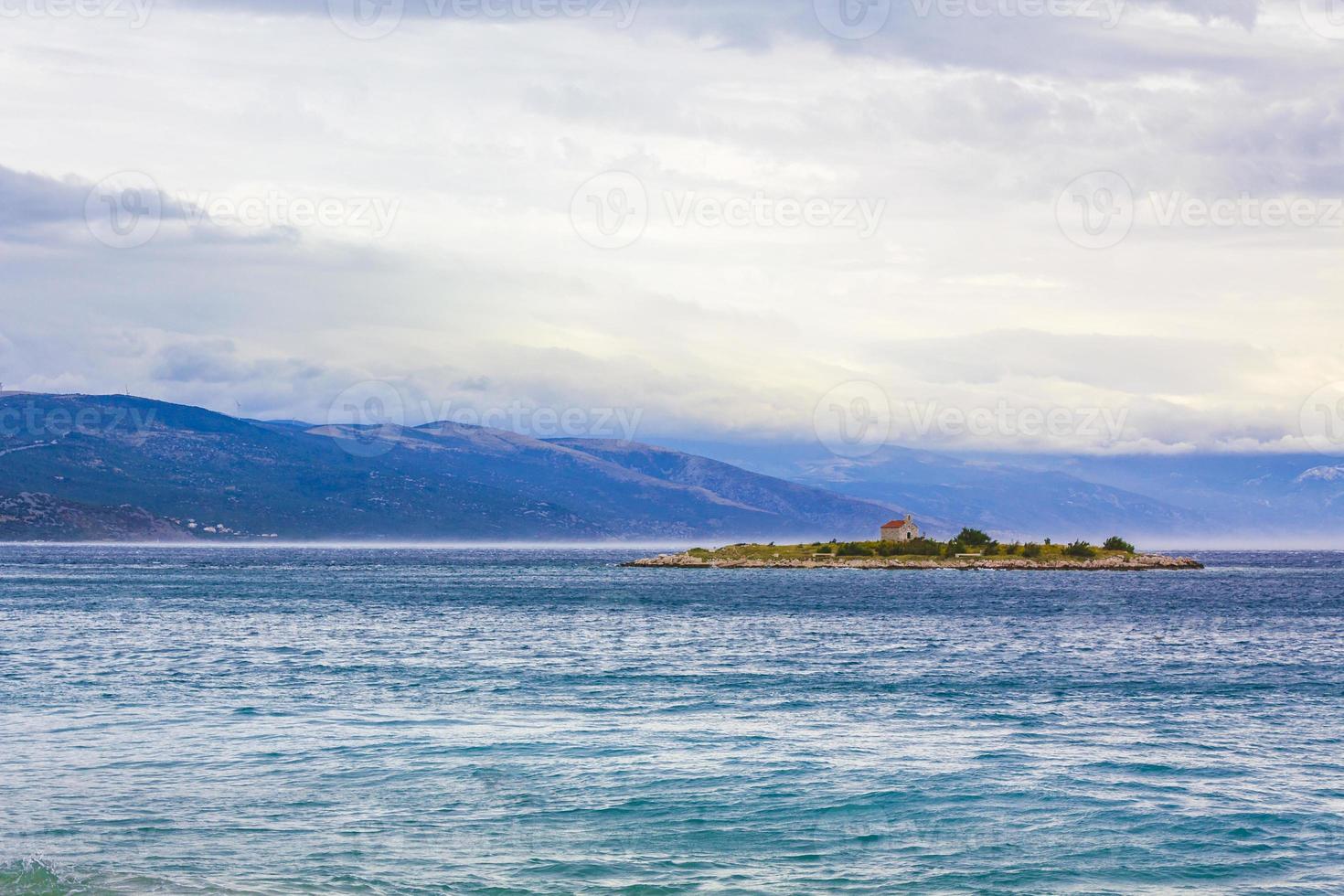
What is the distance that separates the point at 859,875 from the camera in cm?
2539

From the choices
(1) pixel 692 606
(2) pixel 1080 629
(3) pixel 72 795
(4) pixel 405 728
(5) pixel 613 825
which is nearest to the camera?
(5) pixel 613 825

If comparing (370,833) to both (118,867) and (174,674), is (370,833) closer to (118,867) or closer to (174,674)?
(118,867)

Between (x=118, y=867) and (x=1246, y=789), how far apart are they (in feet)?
88.3

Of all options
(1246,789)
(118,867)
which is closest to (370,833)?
(118,867)

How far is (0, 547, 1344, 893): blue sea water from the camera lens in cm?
2577

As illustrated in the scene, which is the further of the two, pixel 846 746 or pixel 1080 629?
pixel 1080 629

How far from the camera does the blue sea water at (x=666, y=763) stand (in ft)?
84.5

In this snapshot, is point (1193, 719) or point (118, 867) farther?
point (1193, 719)

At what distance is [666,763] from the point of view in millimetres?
35781

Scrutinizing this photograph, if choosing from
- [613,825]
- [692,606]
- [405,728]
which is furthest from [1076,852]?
[692,606]

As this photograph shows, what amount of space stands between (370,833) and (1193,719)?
98.1 ft

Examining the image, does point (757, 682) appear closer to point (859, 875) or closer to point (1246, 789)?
point (1246, 789)

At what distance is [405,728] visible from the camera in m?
41.2

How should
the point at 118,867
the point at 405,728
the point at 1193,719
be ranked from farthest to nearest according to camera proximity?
the point at 1193,719 < the point at 405,728 < the point at 118,867
